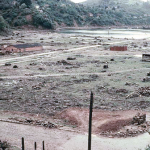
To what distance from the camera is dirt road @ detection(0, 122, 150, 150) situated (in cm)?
1788

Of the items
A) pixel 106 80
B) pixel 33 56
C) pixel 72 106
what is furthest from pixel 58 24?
pixel 72 106

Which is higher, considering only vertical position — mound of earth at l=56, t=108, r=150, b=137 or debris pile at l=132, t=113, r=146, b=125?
debris pile at l=132, t=113, r=146, b=125

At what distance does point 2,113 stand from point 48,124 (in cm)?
483

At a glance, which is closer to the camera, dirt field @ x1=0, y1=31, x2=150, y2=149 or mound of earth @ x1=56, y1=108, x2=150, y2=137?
mound of earth @ x1=56, y1=108, x2=150, y2=137

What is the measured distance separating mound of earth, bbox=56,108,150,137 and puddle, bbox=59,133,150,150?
652 millimetres

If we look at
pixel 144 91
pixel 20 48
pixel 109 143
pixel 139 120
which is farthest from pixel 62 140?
pixel 20 48

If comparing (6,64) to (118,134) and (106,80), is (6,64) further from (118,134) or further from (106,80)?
(118,134)

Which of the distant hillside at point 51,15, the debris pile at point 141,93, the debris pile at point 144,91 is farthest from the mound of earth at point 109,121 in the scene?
the distant hillside at point 51,15

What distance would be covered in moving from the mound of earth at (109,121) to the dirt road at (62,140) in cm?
83

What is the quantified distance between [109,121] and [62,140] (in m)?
4.66

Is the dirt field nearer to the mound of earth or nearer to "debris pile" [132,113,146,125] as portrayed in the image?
the mound of earth

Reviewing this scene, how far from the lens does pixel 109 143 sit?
18.3m

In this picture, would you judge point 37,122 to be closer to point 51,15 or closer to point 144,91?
point 144,91

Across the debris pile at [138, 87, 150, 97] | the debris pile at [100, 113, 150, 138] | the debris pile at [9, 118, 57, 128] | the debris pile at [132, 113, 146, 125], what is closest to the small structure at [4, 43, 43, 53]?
the debris pile at [138, 87, 150, 97]
